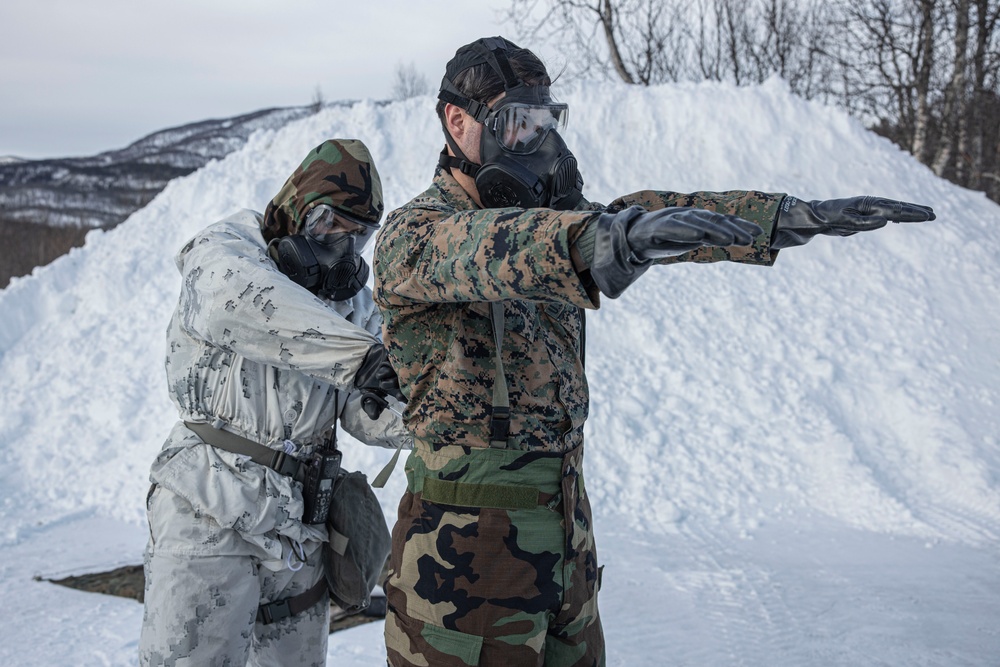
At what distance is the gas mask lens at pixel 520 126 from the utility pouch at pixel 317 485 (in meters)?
1.18

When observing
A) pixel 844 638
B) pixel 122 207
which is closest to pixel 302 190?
pixel 844 638

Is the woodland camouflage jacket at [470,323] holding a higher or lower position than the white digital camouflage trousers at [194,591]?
higher

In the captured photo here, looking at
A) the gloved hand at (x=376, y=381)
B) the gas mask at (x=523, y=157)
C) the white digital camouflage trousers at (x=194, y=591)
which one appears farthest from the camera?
the white digital camouflage trousers at (x=194, y=591)

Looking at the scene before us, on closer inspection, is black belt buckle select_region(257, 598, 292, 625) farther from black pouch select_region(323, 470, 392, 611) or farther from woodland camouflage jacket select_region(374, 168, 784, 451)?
woodland camouflage jacket select_region(374, 168, 784, 451)

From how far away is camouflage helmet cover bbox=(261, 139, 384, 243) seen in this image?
94.3 inches

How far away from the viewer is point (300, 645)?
8.05ft

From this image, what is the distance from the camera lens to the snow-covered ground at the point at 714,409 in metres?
4.34

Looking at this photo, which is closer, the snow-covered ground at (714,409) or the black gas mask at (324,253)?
the black gas mask at (324,253)

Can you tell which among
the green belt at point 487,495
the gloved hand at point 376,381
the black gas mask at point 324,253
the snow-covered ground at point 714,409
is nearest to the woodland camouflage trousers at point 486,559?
the green belt at point 487,495

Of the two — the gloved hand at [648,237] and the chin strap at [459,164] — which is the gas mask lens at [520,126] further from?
the gloved hand at [648,237]

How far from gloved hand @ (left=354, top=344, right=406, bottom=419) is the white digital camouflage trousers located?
0.57 metres

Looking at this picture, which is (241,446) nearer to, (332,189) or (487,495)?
(332,189)

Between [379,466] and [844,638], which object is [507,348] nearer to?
[844,638]

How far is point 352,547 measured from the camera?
8.18 feet
